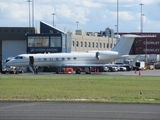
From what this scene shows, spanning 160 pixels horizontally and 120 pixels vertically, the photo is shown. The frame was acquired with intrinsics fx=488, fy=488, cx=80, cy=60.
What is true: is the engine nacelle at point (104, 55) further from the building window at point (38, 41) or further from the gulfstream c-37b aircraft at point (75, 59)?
the building window at point (38, 41)

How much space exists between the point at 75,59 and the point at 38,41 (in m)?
15.4

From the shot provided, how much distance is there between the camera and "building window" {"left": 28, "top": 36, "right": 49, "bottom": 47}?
9119 centimetres

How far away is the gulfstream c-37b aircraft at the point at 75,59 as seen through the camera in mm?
75125

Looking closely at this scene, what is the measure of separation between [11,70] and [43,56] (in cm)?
621

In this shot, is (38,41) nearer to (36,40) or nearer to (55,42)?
(36,40)

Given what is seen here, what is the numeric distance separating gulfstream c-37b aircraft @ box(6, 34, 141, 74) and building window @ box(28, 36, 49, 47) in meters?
14.0

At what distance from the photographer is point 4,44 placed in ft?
315

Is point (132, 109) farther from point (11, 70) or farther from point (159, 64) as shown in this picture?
point (159, 64)

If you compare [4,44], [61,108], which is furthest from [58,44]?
[61,108]

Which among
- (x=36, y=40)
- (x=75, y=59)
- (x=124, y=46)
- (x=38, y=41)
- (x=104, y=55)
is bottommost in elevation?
(x=75, y=59)

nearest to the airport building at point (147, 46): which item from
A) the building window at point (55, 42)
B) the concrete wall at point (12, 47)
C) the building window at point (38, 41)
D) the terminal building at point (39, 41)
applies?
the terminal building at point (39, 41)

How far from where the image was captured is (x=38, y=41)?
9112 centimetres

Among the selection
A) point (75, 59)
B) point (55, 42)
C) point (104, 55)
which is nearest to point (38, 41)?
point (55, 42)

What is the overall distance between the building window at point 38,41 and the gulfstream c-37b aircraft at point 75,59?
1398 cm
